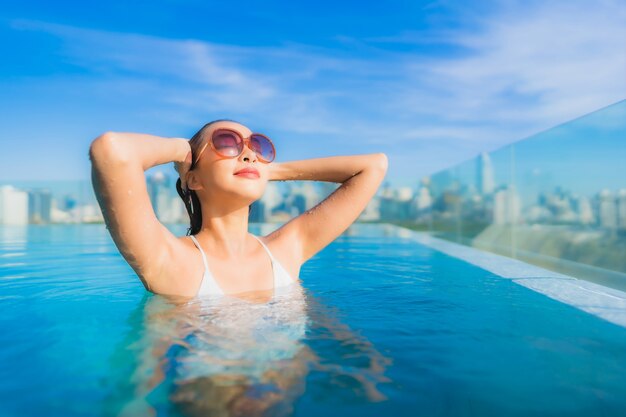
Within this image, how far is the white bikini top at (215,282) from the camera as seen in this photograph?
2233 mm

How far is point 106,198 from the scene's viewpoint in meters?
1.67

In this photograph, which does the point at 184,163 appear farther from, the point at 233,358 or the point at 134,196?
the point at 233,358

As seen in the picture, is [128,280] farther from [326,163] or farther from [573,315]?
[573,315]

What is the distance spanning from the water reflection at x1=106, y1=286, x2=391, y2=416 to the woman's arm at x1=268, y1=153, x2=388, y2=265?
1.24 feet

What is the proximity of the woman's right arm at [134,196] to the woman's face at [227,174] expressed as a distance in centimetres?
16

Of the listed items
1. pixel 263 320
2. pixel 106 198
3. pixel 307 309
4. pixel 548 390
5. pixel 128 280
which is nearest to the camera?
pixel 548 390

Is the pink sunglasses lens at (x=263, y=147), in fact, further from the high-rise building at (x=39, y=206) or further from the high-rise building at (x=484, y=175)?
the high-rise building at (x=39, y=206)

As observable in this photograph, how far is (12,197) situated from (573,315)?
70.2 feet

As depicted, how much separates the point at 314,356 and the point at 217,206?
94 centimetres

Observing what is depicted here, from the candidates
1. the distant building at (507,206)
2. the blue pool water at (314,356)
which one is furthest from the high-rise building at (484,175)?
the blue pool water at (314,356)

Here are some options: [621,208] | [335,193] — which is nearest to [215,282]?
[335,193]

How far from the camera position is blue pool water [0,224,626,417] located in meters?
1.37

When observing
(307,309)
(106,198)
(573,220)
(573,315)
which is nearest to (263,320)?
(307,309)

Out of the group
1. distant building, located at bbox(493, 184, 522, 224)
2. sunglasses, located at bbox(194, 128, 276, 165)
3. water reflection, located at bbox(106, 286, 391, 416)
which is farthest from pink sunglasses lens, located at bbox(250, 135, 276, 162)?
distant building, located at bbox(493, 184, 522, 224)
